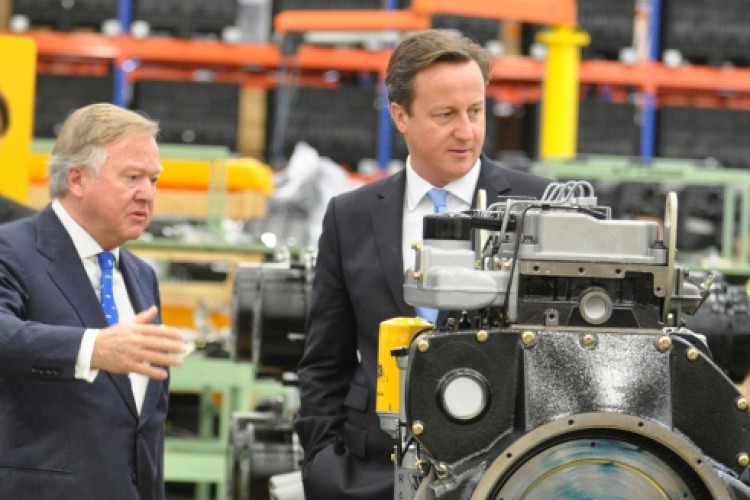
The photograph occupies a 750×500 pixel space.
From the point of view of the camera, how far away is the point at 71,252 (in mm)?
3359

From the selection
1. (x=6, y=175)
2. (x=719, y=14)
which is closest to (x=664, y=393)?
(x=6, y=175)

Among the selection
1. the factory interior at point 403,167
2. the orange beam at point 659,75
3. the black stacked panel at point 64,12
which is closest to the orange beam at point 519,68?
the factory interior at point 403,167

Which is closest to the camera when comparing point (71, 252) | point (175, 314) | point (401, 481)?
point (401, 481)

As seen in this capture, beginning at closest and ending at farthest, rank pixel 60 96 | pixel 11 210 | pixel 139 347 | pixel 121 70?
pixel 139 347, pixel 11 210, pixel 60 96, pixel 121 70

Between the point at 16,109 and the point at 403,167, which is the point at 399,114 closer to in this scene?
the point at 403,167

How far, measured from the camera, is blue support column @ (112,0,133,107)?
1156cm

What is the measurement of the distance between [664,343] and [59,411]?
146 cm

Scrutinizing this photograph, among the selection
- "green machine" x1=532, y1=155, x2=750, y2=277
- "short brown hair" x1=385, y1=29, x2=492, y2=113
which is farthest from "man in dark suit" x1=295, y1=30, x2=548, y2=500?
"green machine" x1=532, y1=155, x2=750, y2=277

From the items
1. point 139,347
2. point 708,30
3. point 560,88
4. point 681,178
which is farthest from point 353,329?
point 708,30

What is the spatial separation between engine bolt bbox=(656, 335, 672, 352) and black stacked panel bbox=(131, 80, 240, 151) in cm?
926

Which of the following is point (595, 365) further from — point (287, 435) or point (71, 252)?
point (287, 435)

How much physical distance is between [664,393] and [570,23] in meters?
8.04

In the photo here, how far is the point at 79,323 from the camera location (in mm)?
3297

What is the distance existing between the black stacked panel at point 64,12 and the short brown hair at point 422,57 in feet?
28.2
